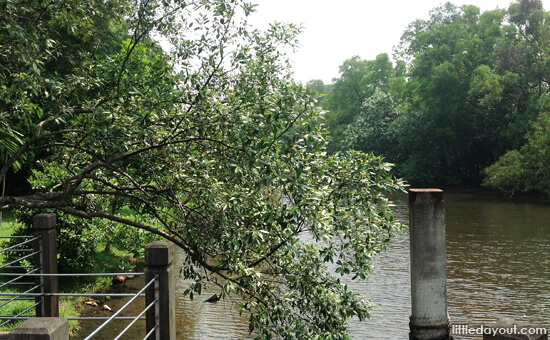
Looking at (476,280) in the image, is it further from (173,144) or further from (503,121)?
(503,121)

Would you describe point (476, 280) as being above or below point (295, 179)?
below

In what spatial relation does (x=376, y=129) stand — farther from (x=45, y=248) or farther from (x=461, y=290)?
(x=45, y=248)

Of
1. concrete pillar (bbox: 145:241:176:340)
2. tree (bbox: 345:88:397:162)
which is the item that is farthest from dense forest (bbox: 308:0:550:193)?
concrete pillar (bbox: 145:241:176:340)

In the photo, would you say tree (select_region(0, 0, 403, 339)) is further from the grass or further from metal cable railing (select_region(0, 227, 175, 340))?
the grass

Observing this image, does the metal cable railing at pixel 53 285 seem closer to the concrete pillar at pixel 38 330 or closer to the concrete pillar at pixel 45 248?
the concrete pillar at pixel 45 248

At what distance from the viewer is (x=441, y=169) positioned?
47.7 metres

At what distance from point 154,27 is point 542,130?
3408 cm

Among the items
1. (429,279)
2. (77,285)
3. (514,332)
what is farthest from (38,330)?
(77,285)

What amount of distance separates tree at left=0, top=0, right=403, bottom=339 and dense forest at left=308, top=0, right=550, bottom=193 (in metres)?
28.8

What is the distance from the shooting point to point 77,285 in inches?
542

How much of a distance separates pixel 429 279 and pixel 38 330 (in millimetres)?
6835

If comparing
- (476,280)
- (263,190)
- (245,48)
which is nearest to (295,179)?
(263,190)

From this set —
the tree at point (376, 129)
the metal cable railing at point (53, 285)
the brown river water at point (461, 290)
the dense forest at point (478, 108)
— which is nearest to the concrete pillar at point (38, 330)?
the metal cable railing at point (53, 285)

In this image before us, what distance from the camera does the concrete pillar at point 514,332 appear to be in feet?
13.5
